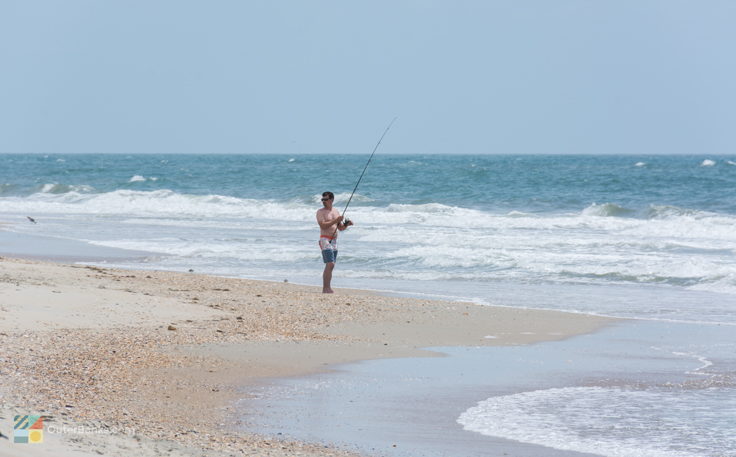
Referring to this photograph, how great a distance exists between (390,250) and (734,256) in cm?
598

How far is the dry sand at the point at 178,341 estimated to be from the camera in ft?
16.8

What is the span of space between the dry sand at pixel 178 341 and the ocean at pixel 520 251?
1477mm

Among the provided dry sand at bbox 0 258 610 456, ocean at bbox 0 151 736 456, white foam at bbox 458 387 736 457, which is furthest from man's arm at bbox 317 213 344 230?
white foam at bbox 458 387 736 457

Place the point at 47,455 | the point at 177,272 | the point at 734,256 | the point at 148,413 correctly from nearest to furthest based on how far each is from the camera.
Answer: the point at 47,455 < the point at 148,413 < the point at 177,272 < the point at 734,256

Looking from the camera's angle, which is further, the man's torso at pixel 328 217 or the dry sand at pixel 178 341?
the man's torso at pixel 328 217

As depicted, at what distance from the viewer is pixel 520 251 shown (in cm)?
1725

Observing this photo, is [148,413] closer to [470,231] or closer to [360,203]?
[470,231]

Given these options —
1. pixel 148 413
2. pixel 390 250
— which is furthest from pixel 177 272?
pixel 148 413

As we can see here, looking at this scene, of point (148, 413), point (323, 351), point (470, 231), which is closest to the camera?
point (148, 413)

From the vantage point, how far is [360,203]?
35.0 metres

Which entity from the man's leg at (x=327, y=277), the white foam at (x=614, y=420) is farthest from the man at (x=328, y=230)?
the white foam at (x=614, y=420)

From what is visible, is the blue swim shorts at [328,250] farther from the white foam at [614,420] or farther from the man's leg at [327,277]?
the white foam at [614,420]

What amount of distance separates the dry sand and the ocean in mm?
1477

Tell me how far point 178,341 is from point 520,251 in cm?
1014
